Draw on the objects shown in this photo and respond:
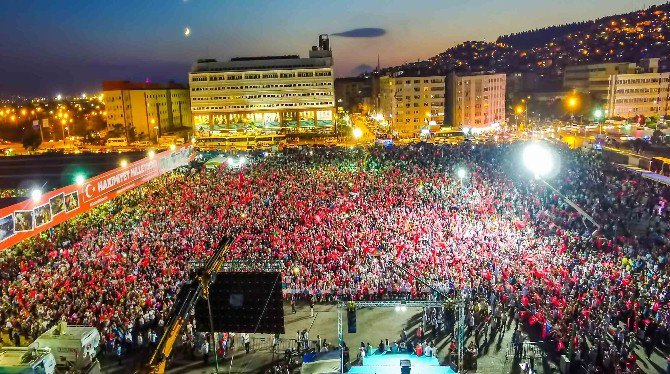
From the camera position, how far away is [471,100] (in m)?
76.9

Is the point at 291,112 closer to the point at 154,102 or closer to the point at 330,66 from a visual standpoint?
the point at 330,66

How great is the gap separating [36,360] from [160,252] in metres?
7.73

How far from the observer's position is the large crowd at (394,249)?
13570 millimetres

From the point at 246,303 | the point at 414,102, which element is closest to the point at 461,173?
the point at 246,303

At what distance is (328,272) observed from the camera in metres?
16.3

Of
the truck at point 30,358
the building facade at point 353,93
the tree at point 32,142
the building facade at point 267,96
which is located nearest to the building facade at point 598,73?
the building facade at point 353,93

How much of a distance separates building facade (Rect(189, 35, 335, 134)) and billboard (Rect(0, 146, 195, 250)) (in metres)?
49.7

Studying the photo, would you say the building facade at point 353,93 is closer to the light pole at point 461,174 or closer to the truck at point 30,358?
the light pole at point 461,174

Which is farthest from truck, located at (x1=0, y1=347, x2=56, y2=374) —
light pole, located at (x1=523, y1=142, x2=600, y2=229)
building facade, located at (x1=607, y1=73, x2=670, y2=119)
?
building facade, located at (x1=607, y1=73, x2=670, y2=119)

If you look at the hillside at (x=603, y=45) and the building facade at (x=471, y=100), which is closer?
the building facade at (x=471, y=100)

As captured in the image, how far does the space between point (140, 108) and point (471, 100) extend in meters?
51.4

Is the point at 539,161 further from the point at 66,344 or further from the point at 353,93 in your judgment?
the point at 353,93

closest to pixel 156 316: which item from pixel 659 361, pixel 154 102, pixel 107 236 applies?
pixel 107 236

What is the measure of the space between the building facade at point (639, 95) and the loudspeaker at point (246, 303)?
65144 mm
